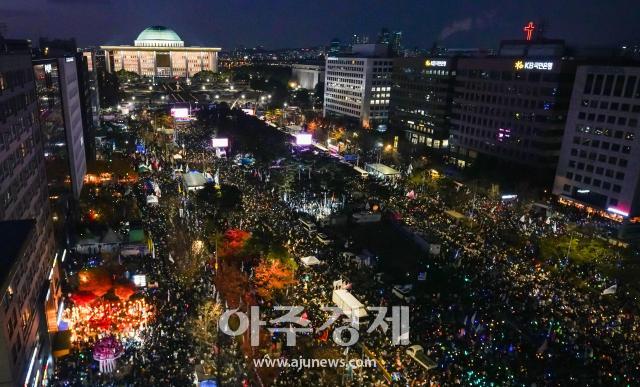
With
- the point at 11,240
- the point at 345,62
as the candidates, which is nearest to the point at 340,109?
the point at 345,62

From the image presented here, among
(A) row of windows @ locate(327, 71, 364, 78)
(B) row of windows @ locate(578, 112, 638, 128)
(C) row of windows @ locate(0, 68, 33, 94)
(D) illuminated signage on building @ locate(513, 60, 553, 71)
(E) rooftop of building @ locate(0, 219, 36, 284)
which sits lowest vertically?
(E) rooftop of building @ locate(0, 219, 36, 284)

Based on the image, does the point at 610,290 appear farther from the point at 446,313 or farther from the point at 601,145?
the point at 601,145

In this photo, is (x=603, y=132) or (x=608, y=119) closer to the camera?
(x=608, y=119)

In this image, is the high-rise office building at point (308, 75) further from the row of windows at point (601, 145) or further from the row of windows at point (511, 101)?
the row of windows at point (601, 145)

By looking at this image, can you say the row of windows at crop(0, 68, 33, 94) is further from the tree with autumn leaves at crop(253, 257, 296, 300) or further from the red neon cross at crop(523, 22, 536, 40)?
the red neon cross at crop(523, 22, 536, 40)

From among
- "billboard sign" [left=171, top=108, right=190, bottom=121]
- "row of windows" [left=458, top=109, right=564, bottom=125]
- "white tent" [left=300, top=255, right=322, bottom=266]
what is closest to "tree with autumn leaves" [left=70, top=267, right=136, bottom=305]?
"white tent" [left=300, top=255, right=322, bottom=266]

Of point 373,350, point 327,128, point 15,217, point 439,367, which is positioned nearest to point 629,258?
point 439,367

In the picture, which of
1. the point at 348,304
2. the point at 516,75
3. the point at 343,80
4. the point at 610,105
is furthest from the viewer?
the point at 343,80
